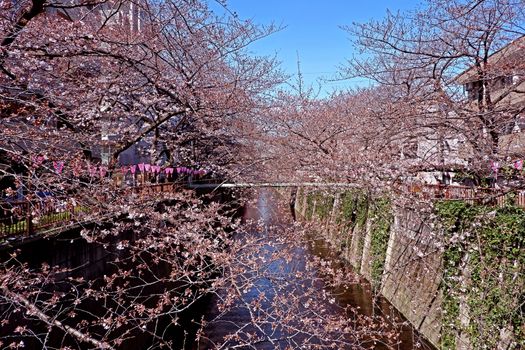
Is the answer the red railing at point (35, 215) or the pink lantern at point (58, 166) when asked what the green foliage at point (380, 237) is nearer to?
the red railing at point (35, 215)

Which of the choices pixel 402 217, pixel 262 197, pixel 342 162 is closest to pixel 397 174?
pixel 402 217

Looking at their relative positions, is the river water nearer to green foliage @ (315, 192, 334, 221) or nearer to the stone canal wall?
the stone canal wall

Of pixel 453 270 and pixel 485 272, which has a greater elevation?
pixel 485 272

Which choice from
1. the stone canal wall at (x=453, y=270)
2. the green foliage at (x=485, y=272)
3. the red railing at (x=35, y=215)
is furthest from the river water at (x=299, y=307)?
the red railing at (x=35, y=215)

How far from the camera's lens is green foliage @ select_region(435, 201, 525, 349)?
7.34m

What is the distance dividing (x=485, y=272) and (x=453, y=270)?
1.30 meters

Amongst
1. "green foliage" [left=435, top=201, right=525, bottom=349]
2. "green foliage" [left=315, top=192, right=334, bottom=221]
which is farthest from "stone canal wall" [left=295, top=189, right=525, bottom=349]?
"green foliage" [left=315, top=192, right=334, bottom=221]

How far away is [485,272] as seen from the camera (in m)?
8.13

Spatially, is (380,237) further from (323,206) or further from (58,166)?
(58,166)

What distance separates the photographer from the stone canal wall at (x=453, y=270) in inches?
294

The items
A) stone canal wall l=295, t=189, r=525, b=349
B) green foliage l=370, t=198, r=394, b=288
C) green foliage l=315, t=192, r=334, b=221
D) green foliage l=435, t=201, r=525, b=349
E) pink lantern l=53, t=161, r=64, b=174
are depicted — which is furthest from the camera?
green foliage l=315, t=192, r=334, b=221

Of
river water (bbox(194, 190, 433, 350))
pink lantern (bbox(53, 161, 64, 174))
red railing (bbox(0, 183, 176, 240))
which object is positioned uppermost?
pink lantern (bbox(53, 161, 64, 174))

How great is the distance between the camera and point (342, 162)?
1551 cm

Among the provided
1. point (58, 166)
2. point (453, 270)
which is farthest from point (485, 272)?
point (58, 166)
